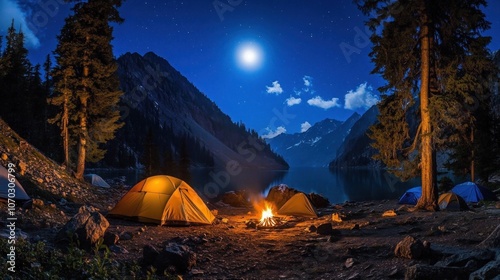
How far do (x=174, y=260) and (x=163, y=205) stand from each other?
632 centimetres

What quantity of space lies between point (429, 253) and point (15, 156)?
18.5 meters

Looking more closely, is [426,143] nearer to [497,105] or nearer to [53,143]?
[53,143]

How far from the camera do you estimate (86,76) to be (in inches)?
924

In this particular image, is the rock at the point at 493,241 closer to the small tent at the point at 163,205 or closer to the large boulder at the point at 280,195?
the small tent at the point at 163,205

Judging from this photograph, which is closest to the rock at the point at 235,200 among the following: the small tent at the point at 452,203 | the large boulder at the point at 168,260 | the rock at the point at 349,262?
the small tent at the point at 452,203

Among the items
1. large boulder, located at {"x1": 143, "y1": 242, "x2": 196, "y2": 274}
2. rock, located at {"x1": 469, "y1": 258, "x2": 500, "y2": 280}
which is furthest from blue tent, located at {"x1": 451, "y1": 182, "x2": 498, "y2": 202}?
large boulder, located at {"x1": 143, "y1": 242, "x2": 196, "y2": 274}

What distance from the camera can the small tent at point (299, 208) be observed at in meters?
21.1

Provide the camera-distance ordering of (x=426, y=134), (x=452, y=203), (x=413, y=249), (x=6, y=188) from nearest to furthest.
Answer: (x=413, y=249) → (x=6, y=188) → (x=426, y=134) → (x=452, y=203)

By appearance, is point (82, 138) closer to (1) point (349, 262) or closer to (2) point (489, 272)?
(1) point (349, 262)

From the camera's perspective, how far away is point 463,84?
50.5 ft

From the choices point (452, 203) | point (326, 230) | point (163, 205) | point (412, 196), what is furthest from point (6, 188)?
point (412, 196)

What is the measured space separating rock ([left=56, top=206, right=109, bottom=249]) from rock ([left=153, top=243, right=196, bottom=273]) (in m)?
2.06

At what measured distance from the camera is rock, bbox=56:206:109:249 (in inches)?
354

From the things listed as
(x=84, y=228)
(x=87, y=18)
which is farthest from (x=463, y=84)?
(x=87, y=18)
